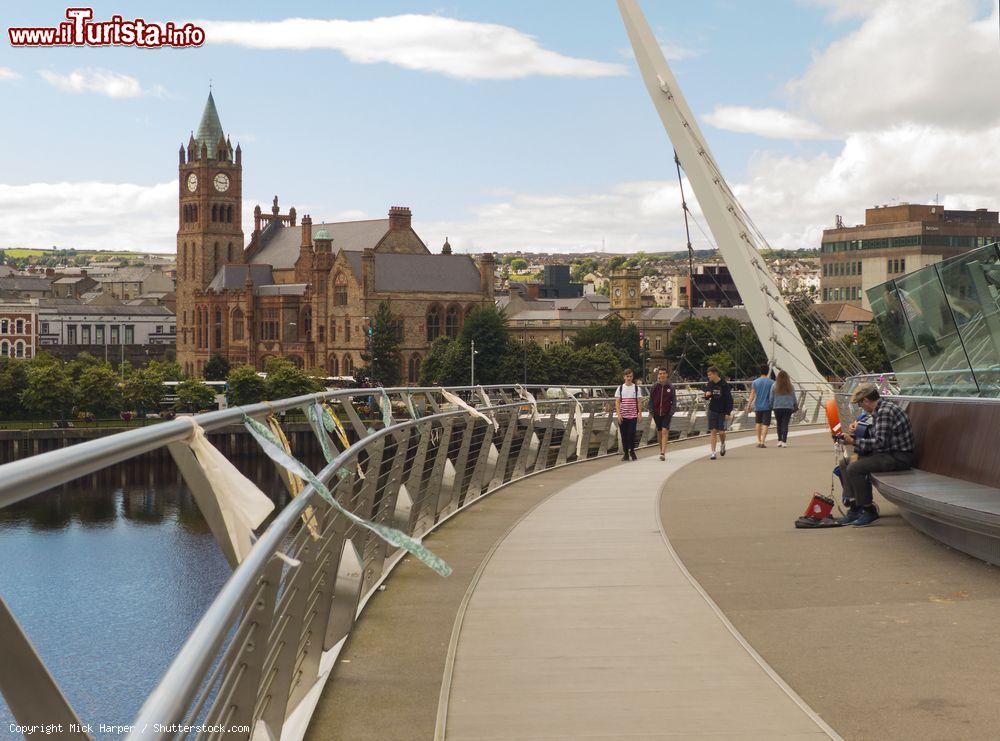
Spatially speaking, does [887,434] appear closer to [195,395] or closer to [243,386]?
[195,395]

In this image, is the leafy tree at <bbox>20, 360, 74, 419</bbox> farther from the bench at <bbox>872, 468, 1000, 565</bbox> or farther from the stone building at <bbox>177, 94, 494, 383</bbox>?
the bench at <bbox>872, 468, 1000, 565</bbox>

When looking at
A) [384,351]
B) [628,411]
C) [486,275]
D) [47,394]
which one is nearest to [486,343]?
[384,351]

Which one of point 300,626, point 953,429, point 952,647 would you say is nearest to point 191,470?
point 300,626

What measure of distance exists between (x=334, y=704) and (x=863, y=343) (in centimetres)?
10914

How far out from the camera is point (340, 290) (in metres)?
133

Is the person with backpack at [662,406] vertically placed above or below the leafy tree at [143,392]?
above

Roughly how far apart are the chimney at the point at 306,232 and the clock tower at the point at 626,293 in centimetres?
5170

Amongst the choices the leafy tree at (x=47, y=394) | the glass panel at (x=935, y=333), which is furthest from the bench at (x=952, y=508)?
the leafy tree at (x=47, y=394)

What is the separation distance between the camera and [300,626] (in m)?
4.45

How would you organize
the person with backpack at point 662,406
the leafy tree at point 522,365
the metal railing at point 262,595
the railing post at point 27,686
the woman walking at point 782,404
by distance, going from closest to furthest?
the railing post at point 27,686 → the metal railing at point 262,595 → the person with backpack at point 662,406 → the woman walking at point 782,404 → the leafy tree at point 522,365

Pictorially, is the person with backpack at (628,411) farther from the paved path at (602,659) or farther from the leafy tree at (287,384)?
the leafy tree at (287,384)

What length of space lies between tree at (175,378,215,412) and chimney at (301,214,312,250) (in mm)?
37802

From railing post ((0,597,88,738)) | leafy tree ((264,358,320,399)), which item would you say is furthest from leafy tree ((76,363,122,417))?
railing post ((0,597,88,738))

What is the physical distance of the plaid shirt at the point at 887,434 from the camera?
10.6m
